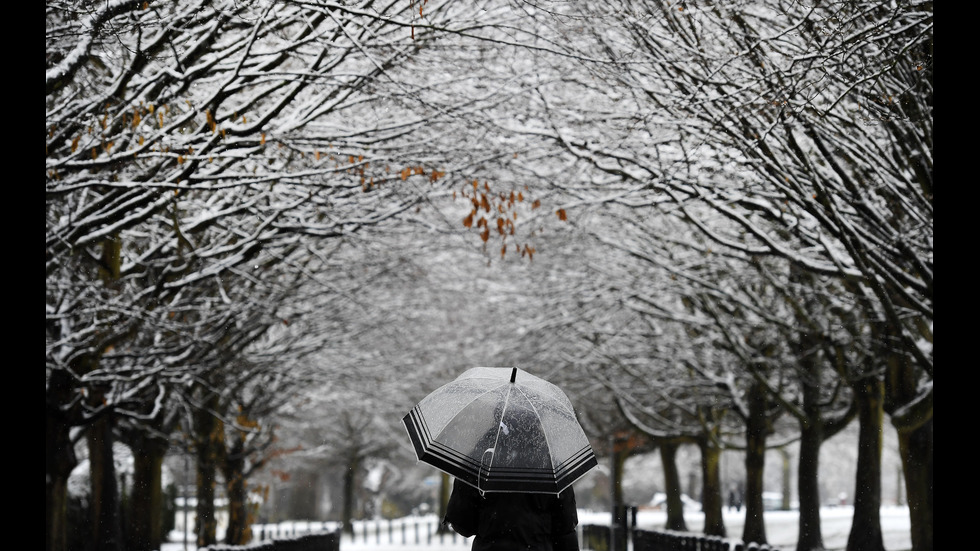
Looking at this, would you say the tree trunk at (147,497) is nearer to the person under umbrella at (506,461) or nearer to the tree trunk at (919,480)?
the tree trunk at (919,480)

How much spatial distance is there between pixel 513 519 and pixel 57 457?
9009mm

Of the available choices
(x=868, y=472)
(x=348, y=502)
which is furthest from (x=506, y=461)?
(x=348, y=502)

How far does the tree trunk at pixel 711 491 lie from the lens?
22391mm

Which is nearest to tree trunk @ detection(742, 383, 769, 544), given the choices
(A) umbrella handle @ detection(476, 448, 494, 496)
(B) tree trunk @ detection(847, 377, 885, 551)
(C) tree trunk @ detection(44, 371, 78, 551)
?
(B) tree trunk @ detection(847, 377, 885, 551)

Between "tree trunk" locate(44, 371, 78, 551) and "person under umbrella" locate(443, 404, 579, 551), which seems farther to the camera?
"tree trunk" locate(44, 371, 78, 551)

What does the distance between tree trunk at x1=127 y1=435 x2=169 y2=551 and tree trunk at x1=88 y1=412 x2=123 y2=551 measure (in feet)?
4.07

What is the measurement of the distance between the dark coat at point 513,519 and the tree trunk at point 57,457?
6984mm

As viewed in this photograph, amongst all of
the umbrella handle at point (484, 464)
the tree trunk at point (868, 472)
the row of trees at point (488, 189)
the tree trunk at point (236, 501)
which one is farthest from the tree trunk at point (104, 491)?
the umbrella handle at point (484, 464)

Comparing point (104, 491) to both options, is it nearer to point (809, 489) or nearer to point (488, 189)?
point (488, 189)

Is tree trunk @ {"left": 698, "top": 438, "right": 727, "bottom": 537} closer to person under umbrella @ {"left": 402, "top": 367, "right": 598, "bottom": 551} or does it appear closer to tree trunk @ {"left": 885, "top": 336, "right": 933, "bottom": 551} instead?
tree trunk @ {"left": 885, "top": 336, "right": 933, "bottom": 551}

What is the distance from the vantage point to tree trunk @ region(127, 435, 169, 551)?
653 inches

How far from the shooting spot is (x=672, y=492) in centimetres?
2738

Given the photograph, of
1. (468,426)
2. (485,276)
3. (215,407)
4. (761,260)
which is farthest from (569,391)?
(468,426)
